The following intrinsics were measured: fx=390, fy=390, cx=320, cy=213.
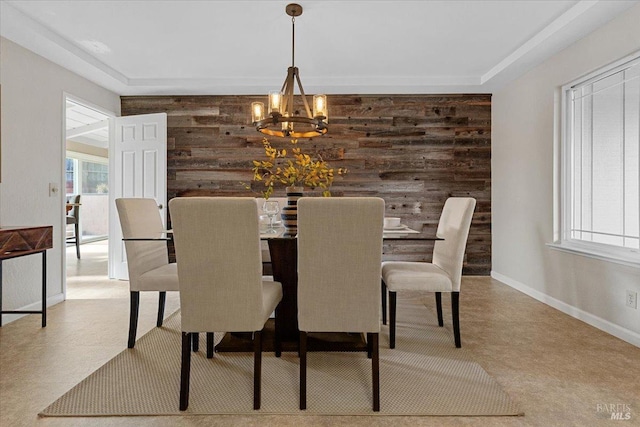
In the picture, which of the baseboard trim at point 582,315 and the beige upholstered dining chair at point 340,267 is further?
the baseboard trim at point 582,315

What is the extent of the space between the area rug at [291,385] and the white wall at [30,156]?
59.7 inches

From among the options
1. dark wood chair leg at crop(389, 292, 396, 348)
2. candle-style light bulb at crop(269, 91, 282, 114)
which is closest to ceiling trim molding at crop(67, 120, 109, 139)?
candle-style light bulb at crop(269, 91, 282, 114)

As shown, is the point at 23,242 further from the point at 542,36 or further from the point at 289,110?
the point at 542,36

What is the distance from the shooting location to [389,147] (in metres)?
4.93

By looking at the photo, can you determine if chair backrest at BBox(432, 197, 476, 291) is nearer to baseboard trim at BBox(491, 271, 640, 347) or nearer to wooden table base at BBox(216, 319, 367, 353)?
wooden table base at BBox(216, 319, 367, 353)

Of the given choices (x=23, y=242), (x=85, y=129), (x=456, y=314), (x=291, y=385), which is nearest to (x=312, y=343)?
(x=291, y=385)

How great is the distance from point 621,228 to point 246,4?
3248 mm

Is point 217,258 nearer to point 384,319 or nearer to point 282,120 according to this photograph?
point 282,120

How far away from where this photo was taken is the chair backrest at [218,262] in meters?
1.74

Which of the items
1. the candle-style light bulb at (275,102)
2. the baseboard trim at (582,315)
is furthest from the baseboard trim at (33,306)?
the baseboard trim at (582,315)

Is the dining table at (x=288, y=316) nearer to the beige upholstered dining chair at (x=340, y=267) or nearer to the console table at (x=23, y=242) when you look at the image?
the beige upholstered dining chair at (x=340, y=267)

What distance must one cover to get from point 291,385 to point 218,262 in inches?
31.0

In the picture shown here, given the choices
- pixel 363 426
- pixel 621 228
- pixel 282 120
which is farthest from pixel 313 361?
pixel 621 228

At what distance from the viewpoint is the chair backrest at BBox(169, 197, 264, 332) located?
1.74 m
